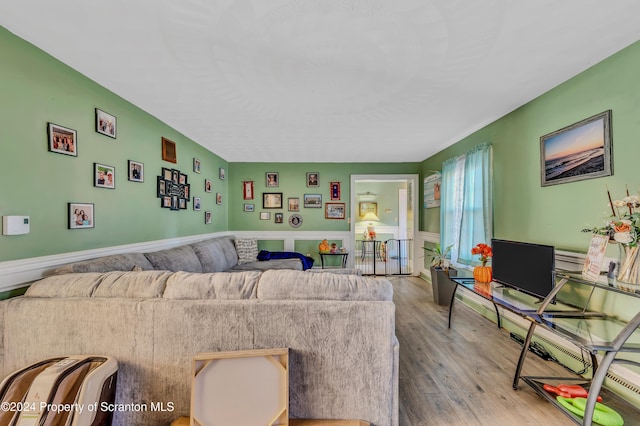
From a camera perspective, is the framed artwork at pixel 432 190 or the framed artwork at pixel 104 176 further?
the framed artwork at pixel 432 190

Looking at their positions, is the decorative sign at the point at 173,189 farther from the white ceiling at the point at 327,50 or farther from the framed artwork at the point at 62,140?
the framed artwork at the point at 62,140

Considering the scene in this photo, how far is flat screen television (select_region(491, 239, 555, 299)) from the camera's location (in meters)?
2.08

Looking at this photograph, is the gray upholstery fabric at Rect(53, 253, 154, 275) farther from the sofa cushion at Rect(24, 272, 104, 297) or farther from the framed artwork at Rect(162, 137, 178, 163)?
the framed artwork at Rect(162, 137, 178, 163)

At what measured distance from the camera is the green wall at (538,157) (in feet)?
6.11

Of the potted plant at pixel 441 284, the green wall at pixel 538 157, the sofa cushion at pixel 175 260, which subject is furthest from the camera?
the potted plant at pixel 441 284

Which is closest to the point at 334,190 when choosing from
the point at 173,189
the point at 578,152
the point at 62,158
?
the point at 173,189

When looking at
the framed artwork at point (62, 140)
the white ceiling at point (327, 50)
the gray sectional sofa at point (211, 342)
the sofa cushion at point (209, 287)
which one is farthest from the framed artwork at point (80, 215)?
the sofa cushion at point (209, 287)

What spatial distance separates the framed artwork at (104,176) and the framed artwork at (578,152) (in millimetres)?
4187

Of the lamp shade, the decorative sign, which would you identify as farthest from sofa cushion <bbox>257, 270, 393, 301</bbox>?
the lamp shade

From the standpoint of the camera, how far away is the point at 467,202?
12.2 feet

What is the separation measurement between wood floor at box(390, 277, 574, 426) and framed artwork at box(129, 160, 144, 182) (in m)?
3.25

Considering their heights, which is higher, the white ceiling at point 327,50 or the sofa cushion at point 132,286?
the white ceiling at point 327,50

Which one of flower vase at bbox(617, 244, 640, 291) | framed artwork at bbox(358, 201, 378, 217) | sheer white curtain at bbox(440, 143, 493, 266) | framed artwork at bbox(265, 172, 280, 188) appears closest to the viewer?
flower vase at bbox(617, 244, 640, 291)

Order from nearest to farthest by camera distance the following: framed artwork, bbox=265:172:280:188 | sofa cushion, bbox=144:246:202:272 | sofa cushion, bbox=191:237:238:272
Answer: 1. sofa cushion, bbox=144:246:202:272
2. sofa cushion, bbox=191:237:238:272
3. framed artwork, bbox=265:172:280:188
